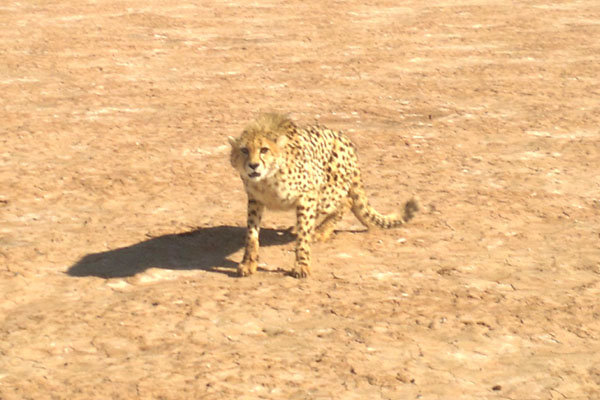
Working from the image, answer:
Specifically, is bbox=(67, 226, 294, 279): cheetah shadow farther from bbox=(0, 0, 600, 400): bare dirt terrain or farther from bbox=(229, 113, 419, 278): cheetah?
bbox=(229, 113, 419, 278): cheetah

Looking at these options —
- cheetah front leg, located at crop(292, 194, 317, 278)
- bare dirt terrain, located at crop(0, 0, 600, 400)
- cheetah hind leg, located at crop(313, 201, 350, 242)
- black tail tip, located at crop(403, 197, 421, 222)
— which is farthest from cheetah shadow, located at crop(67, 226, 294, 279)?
black tail tip, located at crop(403, 197, 421, 222)

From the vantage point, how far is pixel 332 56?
51.7 feet

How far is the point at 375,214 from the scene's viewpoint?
9.12 metres

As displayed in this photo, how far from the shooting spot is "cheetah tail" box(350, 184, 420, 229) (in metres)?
9.04

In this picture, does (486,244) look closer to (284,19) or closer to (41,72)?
(41,72)

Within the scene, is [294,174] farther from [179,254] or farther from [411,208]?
[411,208]

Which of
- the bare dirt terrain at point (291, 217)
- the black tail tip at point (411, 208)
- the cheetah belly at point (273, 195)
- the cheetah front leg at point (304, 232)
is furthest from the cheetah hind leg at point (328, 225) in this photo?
the cheetah belly at point (273, 195)

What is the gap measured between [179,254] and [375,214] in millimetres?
1669

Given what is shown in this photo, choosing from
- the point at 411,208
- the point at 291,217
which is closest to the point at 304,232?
the point at 411,208

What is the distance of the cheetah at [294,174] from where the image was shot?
792 centimetres

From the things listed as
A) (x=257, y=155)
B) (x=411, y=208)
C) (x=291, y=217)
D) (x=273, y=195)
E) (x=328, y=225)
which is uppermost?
(x=257, y=155)

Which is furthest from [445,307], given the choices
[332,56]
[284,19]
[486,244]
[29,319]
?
[284,19]

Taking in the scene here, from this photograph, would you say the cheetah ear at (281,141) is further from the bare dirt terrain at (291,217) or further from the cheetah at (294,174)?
the bare dirt terrain at (291,217)

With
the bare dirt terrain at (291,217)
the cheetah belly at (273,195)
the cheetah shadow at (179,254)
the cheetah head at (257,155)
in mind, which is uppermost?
the cheetah head at (257,155)
